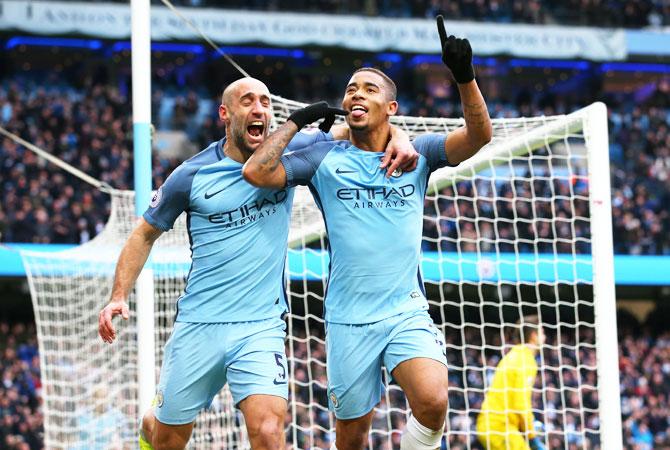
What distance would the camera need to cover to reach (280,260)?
612 cm

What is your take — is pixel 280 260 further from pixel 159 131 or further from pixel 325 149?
pixel 159 131

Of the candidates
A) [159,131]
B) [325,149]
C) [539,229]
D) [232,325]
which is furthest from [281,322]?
[159,131]

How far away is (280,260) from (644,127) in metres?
24.3

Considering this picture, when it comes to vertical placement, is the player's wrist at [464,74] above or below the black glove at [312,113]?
above

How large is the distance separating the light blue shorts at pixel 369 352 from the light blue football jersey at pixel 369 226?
58 millimetres

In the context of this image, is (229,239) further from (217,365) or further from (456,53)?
(456,53)

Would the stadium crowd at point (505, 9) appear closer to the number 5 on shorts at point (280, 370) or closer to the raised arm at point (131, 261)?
the raised arm at point (131, 261)

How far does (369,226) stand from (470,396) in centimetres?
1429

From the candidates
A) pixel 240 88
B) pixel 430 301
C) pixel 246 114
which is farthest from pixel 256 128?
pixel 430 301

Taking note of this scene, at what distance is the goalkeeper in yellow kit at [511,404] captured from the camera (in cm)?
905

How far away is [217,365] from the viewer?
237 inches

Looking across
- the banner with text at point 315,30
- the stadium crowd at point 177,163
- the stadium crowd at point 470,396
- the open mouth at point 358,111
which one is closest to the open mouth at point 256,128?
the open mouth at point 358,111

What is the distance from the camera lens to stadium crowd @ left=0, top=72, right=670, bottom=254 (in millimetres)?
21516

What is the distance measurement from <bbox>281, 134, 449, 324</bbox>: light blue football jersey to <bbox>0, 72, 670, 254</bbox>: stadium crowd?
12821mm
